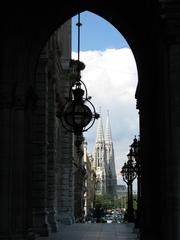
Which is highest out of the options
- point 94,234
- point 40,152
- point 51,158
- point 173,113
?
point 51,158

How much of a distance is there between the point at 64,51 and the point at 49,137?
22924 mm

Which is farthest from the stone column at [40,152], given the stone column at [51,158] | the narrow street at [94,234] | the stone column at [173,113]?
the stone column at [173,113]

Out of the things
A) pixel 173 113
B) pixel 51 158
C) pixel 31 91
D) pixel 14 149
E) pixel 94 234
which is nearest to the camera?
pixel 173 113

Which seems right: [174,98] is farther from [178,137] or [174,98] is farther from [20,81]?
[20,81]

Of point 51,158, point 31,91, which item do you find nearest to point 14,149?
point 31,91

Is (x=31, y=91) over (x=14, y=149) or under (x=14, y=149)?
over

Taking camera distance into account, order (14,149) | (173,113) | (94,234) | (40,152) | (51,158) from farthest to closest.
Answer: (51,158)
(40,152)
(94,234)
(14,149)
(173,113)

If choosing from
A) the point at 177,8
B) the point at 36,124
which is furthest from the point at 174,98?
the point at 36,124

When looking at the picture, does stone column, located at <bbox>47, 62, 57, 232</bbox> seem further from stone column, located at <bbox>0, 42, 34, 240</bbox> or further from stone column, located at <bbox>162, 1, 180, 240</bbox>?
stone column, located at <bbox>162, 1, 180, 240</bbox>

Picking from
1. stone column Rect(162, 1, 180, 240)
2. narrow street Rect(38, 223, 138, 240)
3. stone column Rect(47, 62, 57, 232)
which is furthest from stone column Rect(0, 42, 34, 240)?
stone column Rect(47, 62, 57, 232)

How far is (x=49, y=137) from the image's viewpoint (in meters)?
37.6

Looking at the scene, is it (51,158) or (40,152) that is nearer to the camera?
(40,152)

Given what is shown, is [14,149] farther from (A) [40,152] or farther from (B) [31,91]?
(A) [40,152]

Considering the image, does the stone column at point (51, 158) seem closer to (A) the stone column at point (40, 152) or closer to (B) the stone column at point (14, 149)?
(A) the stone column at point (40, 152)
